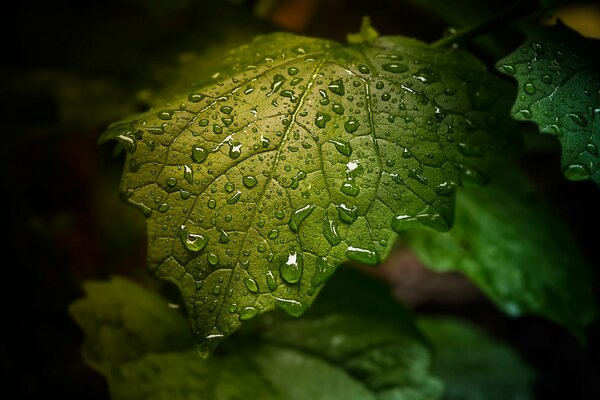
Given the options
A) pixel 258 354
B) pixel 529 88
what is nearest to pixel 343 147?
pixel 529 88

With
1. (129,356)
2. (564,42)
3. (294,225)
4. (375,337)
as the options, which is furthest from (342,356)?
(564,42)

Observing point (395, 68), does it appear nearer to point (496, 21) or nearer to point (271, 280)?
point (496, 21)

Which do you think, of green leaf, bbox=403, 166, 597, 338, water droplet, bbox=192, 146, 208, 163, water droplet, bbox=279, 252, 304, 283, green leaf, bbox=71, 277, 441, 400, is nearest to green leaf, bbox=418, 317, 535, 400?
green leaf, bbox=403, 166, 597, 338

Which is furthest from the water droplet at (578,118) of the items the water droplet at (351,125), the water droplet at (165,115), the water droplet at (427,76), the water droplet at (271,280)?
the water droplet at (165,115)

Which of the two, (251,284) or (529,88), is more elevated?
(529,88)

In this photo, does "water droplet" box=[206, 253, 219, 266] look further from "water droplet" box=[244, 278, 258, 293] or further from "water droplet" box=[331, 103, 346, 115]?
"water droplet" box=[331, 103, 346, 115]

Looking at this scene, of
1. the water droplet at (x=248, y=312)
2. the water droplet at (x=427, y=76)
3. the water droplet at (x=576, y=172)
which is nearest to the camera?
the water droplet at (x=248, y=312)

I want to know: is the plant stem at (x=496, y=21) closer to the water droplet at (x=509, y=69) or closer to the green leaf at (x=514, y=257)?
the water droplet at (x=509, y=69)
